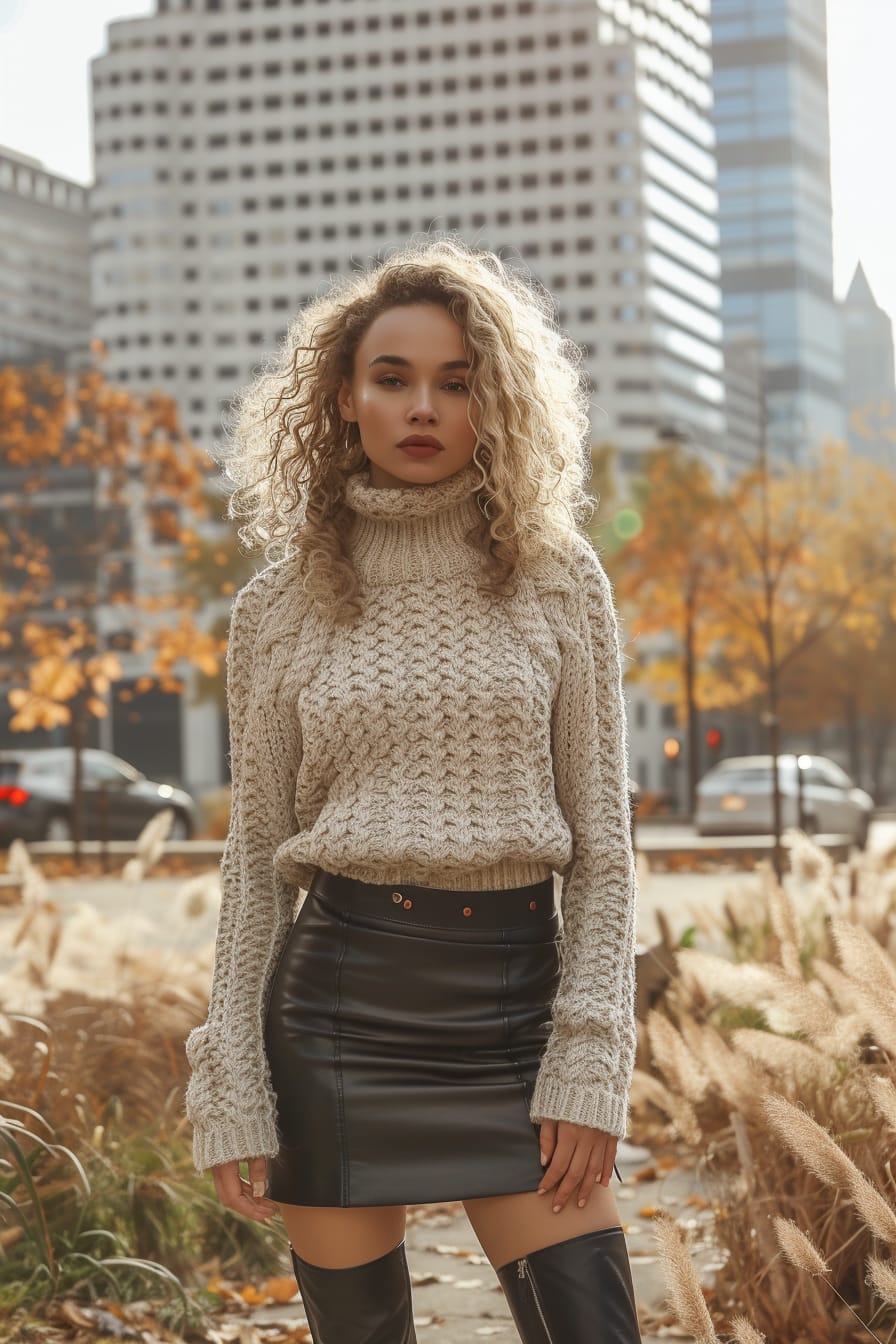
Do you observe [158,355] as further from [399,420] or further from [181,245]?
[399,420]

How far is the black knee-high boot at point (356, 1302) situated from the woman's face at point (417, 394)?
122 cm

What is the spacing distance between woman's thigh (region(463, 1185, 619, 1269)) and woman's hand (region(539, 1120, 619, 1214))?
0.05ft

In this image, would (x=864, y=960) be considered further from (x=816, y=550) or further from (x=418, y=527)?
(x=816, y=550)

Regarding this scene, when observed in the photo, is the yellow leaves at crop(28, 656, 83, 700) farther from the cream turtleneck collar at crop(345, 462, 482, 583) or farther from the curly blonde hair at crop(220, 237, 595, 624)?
the cream turtleneck collar at crop(345, 462, 482, 583)

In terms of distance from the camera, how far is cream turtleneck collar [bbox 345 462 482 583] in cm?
269

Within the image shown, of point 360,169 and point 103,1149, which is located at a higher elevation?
point 360,169

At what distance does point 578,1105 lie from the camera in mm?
2363

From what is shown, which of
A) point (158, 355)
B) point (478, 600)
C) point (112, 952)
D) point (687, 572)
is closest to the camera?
point (478, 600)

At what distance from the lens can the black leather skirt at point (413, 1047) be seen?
7.88ft

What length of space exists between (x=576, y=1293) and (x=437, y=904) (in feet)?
1.89

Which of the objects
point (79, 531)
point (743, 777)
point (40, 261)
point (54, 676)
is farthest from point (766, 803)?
point (40, 261)

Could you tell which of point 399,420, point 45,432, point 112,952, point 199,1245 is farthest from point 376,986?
point 45,432

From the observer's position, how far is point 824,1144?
114 inches

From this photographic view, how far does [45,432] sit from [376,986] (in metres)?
20.9
